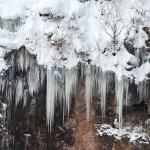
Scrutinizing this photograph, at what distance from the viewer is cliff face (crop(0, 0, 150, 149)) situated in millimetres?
11195

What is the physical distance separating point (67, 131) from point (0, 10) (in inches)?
147

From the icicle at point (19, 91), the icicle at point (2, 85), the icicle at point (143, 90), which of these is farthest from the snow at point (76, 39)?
the icicle at point (2, 85)

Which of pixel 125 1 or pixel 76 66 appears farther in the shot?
pixel 125 1

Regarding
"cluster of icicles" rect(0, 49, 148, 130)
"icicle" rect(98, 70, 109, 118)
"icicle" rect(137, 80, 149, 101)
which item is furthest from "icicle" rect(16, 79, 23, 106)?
"icicle" rect(137, 80, 149, 101)

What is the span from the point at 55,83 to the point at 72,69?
563 millimetres

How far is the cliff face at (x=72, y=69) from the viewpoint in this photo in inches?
441

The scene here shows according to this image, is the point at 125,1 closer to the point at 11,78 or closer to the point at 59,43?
the point at 59,43

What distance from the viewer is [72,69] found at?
11.2 meters

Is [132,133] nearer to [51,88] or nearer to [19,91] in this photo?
[51,88]

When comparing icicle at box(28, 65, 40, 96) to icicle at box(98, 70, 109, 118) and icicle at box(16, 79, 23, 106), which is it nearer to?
icicle at box(16, 79, 23, 106)

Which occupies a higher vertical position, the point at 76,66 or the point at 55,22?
the point at 55,22

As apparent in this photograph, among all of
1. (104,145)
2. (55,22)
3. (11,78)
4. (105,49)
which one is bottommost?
(104,145)

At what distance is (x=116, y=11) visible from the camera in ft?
38.5

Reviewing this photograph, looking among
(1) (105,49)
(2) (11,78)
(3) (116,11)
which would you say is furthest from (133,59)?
(2) (11,78)
